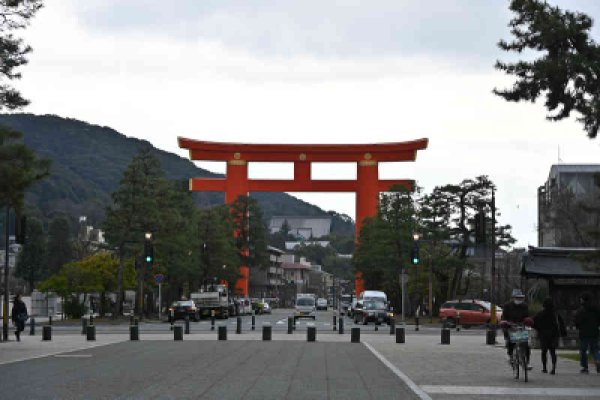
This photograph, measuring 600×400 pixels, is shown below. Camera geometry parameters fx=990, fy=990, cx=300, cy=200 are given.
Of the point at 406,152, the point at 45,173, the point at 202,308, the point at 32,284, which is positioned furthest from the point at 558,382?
the point at 32,284

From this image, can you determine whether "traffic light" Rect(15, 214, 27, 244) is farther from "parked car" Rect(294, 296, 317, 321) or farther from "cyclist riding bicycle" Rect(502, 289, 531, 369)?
"parked car" Rect(294, 296, 317, 321)

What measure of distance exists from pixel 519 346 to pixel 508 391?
2138 millimetres

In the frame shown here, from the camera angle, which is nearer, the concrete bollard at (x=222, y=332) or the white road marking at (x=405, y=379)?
the white road marking at (x=405, y=379)

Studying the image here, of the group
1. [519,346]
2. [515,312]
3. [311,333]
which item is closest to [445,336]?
[311,333]

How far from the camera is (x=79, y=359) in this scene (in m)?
24.9

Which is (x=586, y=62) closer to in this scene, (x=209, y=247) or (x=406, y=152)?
(x=406, y=152)

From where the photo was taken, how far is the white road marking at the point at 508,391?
16.7m

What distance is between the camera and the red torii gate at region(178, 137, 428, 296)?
8562cm

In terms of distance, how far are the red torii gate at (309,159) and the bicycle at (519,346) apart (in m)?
63.7

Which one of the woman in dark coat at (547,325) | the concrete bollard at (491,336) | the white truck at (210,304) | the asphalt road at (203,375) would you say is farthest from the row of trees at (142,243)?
the woman in dark coat at (547,325)

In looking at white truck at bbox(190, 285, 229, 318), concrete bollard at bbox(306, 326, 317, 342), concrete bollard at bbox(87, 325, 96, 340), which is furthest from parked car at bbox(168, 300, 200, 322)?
concrete bollard at bbox(306, 326, 317, 342)

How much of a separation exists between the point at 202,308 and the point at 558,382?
2127 inches

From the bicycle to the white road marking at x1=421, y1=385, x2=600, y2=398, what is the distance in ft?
4.48

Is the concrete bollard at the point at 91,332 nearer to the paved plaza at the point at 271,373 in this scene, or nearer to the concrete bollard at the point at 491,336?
the paved plaza at the point at 271,373
